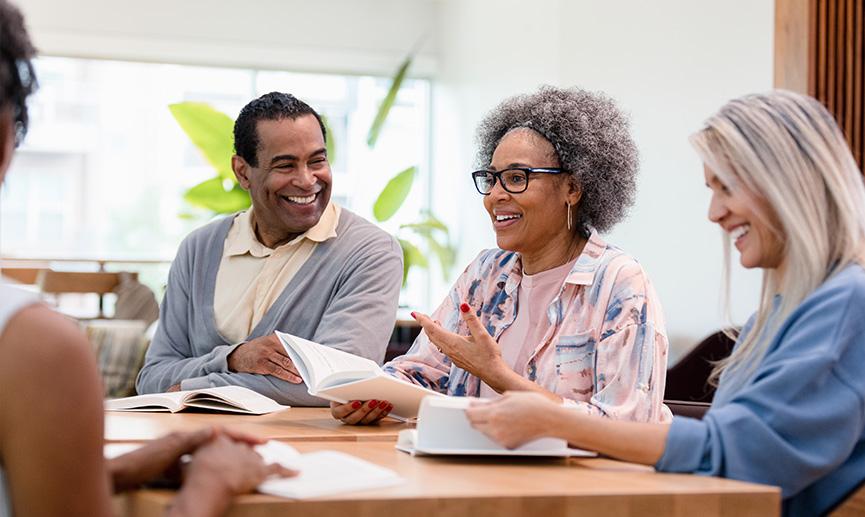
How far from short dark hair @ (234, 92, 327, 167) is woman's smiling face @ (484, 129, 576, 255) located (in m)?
0.76

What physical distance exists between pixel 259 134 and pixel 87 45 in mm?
5151

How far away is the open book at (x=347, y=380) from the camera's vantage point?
2037mm

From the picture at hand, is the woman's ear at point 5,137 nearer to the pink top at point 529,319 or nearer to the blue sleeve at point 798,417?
the blue sleeve at point 798,417

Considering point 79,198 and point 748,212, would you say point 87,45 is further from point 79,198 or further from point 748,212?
point 748,212

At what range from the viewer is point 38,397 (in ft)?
3.47

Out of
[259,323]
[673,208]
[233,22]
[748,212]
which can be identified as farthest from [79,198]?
[748,212]

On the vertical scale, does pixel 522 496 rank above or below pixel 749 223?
below

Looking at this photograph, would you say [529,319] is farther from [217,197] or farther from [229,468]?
[217,197]

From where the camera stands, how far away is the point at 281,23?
318 inches

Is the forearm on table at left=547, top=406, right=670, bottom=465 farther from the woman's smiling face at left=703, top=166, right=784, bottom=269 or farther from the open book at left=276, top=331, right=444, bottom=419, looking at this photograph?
the open book at left=276, top=331, right=444, bottom=419

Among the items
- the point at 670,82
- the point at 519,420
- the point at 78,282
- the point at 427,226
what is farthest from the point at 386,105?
the point at 519,420

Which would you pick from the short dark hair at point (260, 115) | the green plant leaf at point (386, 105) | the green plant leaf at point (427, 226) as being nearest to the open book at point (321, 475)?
the short dark hair at point (260, 115)

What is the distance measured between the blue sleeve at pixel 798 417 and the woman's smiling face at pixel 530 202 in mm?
992

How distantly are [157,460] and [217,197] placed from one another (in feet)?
18.1
